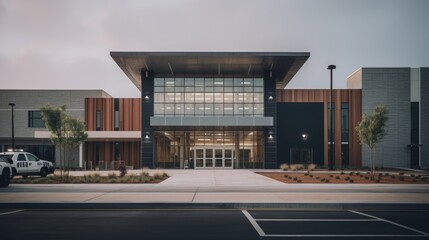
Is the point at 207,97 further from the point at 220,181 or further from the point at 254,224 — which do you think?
the point at 254,224

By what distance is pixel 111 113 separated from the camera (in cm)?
4438

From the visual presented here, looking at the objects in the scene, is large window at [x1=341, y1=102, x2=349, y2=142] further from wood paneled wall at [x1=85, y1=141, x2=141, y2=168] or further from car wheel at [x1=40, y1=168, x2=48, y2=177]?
car wheel at [x1=40, y1=168, x2=48, y2=177]

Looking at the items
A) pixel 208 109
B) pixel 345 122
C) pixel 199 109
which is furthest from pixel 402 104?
pixel 199 109

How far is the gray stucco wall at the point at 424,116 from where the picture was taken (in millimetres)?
42562

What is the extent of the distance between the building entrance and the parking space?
29.2 meters

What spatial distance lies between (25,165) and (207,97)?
19.6 m

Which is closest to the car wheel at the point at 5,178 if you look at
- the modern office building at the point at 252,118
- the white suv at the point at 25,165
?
the white suv at the point at 25,165

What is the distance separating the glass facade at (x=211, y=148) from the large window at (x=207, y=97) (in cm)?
215

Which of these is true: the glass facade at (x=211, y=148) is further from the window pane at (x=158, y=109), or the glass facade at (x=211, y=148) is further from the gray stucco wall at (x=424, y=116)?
the gray stucco wall at (x=424, y=116)

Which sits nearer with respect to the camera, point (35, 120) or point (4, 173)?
point (4, 173)

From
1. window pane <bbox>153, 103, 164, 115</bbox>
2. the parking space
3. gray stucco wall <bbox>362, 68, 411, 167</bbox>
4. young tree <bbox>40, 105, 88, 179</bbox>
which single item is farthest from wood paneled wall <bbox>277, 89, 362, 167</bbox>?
the parking space

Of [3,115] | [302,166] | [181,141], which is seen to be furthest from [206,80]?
[3,115]

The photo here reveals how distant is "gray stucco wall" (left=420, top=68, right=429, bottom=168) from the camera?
140 ft

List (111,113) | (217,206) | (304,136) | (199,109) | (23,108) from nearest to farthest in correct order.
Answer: (217,206)
(199,109)
(304,136)
(111,113)
(23,108)
